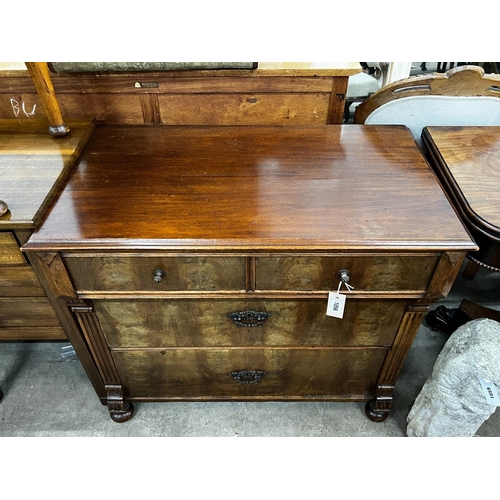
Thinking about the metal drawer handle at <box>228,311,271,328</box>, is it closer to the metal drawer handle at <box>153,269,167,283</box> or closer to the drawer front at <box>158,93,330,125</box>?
the metal drawer handle at <box>153,269,167,283</box>

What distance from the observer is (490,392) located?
39.1 inches

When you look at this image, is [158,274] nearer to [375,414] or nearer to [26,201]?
[26,201]

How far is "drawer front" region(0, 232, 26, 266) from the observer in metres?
0.94

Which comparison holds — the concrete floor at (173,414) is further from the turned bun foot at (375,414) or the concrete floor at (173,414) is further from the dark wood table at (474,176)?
the dark wood table at (474,176)

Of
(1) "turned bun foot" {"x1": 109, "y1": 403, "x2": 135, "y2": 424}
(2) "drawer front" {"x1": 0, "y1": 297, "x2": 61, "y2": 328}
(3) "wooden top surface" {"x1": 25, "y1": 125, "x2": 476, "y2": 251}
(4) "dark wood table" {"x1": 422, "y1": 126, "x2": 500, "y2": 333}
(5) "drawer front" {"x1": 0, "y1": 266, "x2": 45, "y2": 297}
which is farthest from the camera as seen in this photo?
(1) "turned bun foot" {"x1": 109, "y1": 403, "x2": 135, "y2": 424}

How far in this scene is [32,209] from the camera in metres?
0.89

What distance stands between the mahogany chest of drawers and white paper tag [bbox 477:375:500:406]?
0.68 feet

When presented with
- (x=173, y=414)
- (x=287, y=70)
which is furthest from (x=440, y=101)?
(x=173, y=414)

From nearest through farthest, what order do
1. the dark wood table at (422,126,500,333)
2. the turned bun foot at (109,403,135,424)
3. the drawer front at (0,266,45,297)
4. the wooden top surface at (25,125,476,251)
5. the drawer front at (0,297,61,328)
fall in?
the wooden top surface at (25,125,476,251) < the dark wood table at (422,126,500,333) < the drawer front at (0,266,45,297) < the drawer front at (0,297,61,328) < the turned bun foot at (109,403,135,424)

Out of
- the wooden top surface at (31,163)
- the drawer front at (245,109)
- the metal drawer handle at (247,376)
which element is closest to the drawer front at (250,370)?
the metal drawer handle at (247,376)

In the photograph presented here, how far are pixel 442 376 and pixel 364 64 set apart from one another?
190cm

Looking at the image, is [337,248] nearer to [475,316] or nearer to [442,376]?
[442,376]

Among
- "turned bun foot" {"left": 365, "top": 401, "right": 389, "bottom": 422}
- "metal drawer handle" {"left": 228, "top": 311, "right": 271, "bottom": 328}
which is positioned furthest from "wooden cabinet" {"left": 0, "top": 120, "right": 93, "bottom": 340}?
"turned bun foot" {"left": 365, "top": 401, "right": 389, "bottom": 422}
